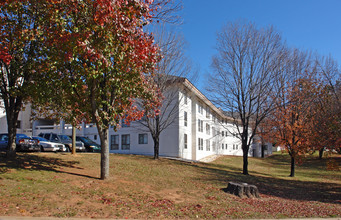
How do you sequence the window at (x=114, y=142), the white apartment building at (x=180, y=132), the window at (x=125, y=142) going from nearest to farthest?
1. the white apartment building at (x=180, y=132)
2. the window at (x=125, y=142)
3. the window at (x=114, y=142)

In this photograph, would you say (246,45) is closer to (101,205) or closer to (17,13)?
(17,13)

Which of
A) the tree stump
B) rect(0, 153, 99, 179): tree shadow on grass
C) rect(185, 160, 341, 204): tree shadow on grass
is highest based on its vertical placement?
rect(0, 153, 99, 179): tree shadow on grass

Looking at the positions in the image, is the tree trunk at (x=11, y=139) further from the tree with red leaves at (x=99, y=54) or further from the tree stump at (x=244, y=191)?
the tree stump at (x=244, y=191)

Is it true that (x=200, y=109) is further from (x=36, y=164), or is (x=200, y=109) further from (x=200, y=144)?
(x=36, y=164)

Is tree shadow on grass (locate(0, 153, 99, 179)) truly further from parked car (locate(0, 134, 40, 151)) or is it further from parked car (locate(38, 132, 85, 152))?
parked car (locate(38, 132, 85, 152))

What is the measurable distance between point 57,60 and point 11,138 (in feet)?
16.7

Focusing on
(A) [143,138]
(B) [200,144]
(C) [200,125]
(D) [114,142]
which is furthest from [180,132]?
(D) [114,142]

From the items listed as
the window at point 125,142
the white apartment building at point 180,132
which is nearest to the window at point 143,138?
the white apartment building at point 180,132

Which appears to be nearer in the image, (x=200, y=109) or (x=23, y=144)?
(x=23, y=144)

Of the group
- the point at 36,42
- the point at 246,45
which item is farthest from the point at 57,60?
the point at 246,45

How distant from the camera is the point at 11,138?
42.1 ft

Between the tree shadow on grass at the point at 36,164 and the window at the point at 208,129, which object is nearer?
the tree shadow on grass at the point at 36,164

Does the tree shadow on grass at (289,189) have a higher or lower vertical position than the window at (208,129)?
lower

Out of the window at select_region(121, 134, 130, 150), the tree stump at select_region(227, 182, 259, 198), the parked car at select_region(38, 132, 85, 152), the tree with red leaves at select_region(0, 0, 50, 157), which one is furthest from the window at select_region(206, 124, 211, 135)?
the tree with red leaves at select_region(0, 0, 50, 157)
